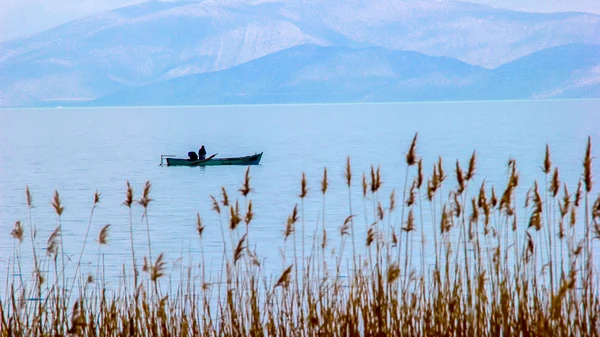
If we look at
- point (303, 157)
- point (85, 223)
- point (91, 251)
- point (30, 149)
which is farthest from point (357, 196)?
point (30, 149)

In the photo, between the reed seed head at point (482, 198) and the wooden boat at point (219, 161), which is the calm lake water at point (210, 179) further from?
the reed seed head at point (482, 198)

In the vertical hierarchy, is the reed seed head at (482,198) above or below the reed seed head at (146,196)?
below

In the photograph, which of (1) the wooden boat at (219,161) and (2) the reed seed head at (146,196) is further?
(1) the wooden boat at (219,161)

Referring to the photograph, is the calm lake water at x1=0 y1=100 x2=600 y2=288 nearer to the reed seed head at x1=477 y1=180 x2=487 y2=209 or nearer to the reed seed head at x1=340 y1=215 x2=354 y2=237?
the reed seed head at x1=340 y1=215 x2=354 y2=237

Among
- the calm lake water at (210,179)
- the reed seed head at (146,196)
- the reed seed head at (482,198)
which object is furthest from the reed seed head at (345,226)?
the calm lake water at (210,179)

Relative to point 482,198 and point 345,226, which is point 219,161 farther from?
point 482,198

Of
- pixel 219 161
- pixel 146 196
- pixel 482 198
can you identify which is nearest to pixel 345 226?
pixel 482 198

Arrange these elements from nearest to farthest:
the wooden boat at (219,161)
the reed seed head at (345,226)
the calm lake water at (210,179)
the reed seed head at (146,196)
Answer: the reed seed head at (146,196), the reed seed head at (345,226), the calm lake water at (210,179), the wooden boat at (219,161)

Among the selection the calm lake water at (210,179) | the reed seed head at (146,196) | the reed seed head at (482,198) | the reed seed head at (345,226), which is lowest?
the calm lake water at (210,179)

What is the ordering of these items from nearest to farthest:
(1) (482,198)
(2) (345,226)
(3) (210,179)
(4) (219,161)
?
(1) (482,198) → (2) (345,226) → (4) (219,161) → (3) (210,179)

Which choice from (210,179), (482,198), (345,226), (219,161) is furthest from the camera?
(210,179)

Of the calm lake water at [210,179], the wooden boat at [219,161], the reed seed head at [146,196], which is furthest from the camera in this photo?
the wooden boat at [219,161]

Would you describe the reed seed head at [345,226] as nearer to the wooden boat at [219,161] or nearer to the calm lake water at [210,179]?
the calm lake water at [210,179]

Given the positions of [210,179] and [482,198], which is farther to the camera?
[210,179]
